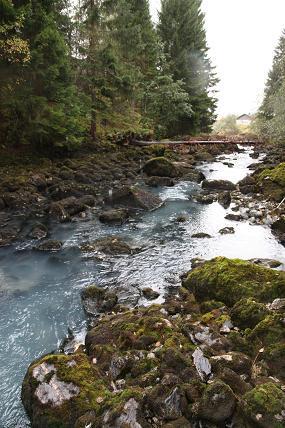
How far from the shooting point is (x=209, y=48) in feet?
131

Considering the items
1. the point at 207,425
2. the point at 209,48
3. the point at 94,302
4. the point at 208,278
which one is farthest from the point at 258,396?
the point at 209,48

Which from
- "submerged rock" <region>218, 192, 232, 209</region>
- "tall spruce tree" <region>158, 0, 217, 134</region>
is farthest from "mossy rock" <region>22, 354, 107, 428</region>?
"tall spruce tree" <region>158, 0, 217, 134</region>

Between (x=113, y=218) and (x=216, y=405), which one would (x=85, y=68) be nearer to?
(x=113, y=218)

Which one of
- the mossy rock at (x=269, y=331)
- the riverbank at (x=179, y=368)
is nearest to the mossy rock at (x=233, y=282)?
the riverbank at (x=179, y=368)

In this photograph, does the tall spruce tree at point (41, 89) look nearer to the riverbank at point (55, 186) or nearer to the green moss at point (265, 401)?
the riverbank at point (55, 186)

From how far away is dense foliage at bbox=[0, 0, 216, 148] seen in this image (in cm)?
1628

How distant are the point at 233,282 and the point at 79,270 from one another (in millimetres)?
4028

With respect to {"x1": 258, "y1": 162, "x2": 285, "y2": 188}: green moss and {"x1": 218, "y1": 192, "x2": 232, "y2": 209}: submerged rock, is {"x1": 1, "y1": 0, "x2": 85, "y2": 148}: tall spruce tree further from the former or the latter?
{"x1": 258, "y1": 162, "x2": 285, "y2": 188}: green moss

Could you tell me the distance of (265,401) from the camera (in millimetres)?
3922

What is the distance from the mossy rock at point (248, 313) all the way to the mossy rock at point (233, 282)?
0.48 metres

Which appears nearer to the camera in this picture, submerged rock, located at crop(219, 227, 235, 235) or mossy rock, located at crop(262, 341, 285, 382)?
mossy rock, located at crop(262, 341, 285, 382)

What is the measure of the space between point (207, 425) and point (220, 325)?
212 cm

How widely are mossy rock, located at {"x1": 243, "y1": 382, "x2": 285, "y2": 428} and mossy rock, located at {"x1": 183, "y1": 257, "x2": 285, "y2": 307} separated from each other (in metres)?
2.70

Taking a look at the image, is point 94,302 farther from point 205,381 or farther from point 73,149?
point 73,149
